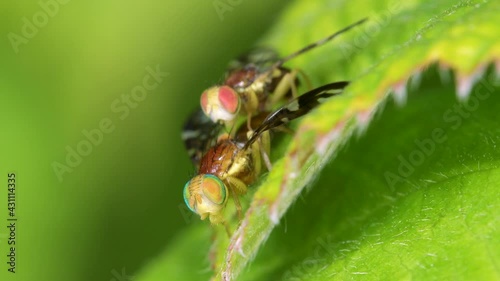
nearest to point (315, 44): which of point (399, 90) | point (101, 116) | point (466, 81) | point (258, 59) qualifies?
point (258, 59)

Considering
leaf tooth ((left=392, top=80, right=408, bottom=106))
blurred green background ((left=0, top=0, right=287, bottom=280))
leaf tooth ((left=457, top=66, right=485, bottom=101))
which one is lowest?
blurred green background ((left=0, top=0, right=287, bottom=280))

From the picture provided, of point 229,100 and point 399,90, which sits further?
→ point 229,100

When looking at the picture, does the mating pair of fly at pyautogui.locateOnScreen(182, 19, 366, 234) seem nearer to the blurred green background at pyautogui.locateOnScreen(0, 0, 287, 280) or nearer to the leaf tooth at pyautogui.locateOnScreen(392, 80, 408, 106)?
the leaf tooth at pyautogui.locateOnScreen(392, 80, 408, 106)

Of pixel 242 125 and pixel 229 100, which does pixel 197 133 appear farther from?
pixel 229 100

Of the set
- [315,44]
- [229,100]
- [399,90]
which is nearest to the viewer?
[399,90]

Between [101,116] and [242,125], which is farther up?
[242,125]

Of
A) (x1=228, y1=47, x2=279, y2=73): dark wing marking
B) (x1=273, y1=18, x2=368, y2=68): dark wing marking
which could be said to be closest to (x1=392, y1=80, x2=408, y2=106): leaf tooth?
(x1=273, y1=18, x2=368, y2=68): dark wing marking

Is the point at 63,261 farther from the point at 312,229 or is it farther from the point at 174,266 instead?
the point at 312,229

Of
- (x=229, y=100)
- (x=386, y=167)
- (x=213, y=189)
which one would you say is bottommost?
(x=386, y=167)

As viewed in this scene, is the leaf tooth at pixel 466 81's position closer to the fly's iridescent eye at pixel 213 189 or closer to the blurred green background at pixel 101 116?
the fly's iridescent eye at pixel 213 189
